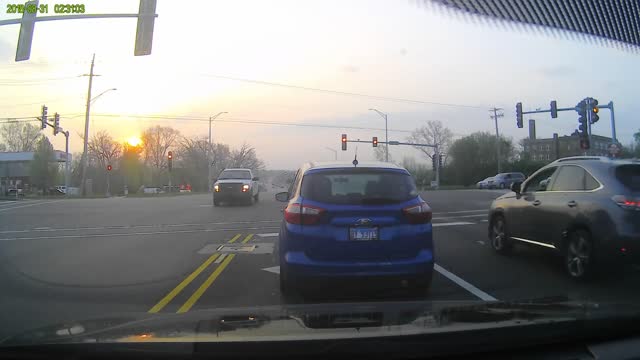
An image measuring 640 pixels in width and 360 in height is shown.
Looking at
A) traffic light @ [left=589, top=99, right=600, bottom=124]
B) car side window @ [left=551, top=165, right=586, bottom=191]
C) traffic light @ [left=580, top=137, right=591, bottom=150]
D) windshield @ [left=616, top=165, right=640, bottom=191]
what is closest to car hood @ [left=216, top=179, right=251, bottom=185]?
traffic light @ [left=580, top=137, right=591, bottom=150]

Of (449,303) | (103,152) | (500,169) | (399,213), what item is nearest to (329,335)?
(449,303)

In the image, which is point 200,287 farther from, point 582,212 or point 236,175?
point 236,175

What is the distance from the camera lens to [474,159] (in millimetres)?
72812

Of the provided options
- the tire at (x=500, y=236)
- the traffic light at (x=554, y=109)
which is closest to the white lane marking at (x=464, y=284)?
the tire at (x=500, y=236)

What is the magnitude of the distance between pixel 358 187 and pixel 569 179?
11.7 feet

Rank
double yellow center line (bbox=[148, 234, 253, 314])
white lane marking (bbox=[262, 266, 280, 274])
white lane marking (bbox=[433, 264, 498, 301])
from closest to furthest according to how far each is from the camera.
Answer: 1. double yellow center line (bbox=[148, 234, 253, 314])
2. white lane marking (bbox=[433, 264, 498, 301])
3. white lane marking (bbox=[262, 266, 280, 274])

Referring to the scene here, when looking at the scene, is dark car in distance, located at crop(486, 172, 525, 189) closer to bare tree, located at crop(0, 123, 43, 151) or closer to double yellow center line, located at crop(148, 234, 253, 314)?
double yellow center line, located at crop(148, 234, 253, 314)

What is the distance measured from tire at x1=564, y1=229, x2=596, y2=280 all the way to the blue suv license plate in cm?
304

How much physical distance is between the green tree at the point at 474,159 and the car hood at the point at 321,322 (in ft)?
223

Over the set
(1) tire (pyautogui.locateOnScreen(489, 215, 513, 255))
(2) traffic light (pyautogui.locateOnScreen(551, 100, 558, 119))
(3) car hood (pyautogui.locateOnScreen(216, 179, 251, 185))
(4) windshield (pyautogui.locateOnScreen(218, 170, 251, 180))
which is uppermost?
(2) traffic light (pyautogui.locateOnScreen(551, 100, 558, 119))

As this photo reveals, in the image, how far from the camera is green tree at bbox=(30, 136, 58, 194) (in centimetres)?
6981

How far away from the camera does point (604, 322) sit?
2994 mm

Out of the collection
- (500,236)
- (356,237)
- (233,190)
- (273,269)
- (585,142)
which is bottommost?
(273,269)

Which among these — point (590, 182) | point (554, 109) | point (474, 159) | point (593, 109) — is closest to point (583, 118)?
point (593, 109)
